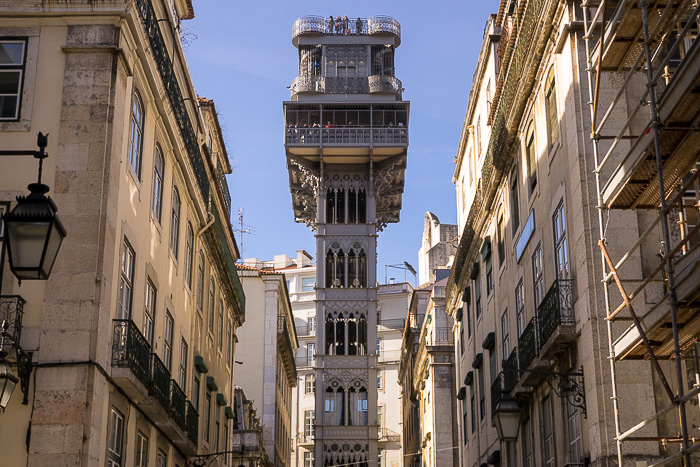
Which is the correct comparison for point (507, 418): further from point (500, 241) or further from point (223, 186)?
point (223, 186)

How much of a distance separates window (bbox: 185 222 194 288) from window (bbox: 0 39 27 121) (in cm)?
850

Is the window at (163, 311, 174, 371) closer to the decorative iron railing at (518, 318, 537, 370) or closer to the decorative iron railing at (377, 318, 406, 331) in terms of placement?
the decorative iron railing at (518, 318, 537, 370)

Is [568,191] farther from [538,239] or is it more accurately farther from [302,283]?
[302,283]

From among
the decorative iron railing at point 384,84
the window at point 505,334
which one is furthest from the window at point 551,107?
the decorative iron railing at point 384,84

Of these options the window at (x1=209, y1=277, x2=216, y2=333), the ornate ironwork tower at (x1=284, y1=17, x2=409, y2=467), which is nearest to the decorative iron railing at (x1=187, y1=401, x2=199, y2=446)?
the window at (x1=209, y1=277, x2=216, y2=333)

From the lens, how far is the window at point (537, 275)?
65.4 feet

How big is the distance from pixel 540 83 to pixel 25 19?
922 centimetres

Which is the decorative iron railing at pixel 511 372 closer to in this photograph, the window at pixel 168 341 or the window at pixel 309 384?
the window at pixel 168 341

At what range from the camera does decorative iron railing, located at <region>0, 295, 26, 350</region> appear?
49.1ft

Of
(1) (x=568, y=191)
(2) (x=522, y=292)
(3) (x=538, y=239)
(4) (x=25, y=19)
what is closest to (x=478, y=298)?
(2) (x=522, y=292)

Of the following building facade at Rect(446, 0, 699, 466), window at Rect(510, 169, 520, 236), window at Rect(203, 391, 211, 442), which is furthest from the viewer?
window at Rect(203, 391, 211, 442)

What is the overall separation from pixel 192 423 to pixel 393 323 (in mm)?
58178

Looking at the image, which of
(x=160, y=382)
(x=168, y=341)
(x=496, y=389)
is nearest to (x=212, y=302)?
(x=168, y=341)

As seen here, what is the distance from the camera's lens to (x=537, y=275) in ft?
66.5
